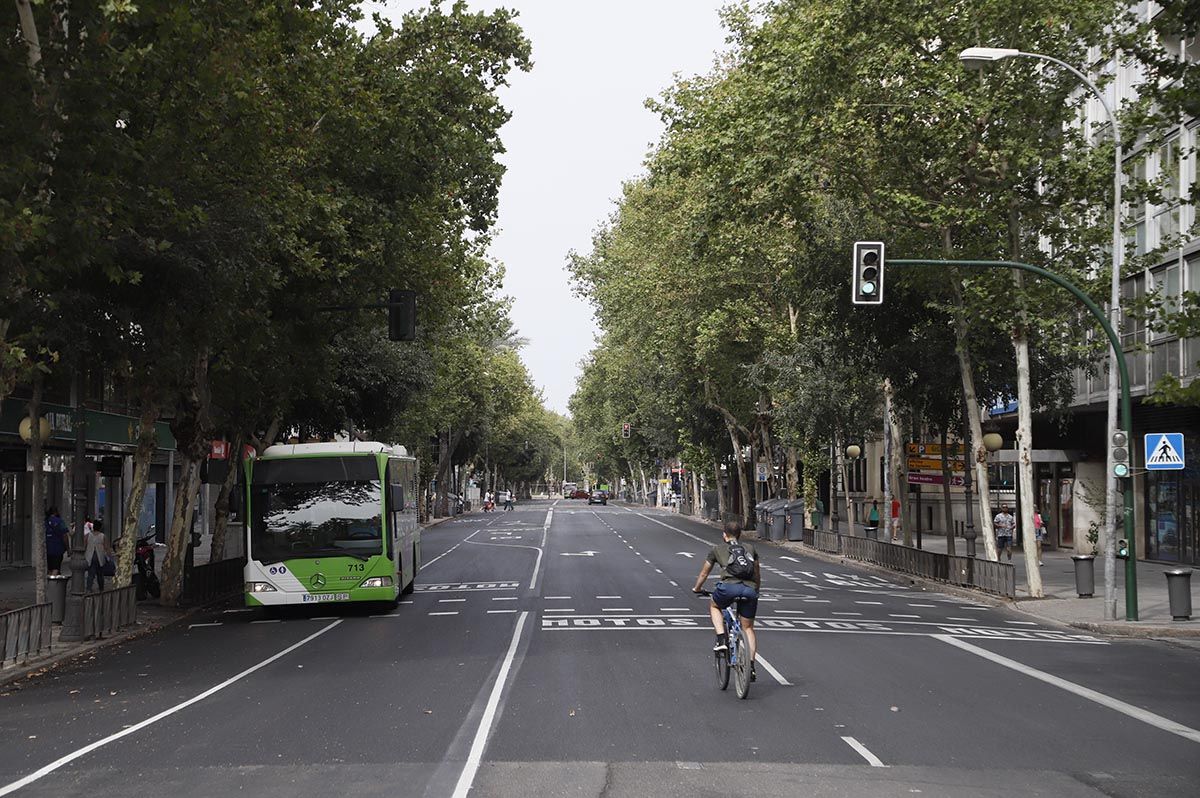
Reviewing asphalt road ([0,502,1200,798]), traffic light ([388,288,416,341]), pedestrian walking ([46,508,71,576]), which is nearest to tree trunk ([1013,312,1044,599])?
asphalt road ([0,502,1200,798])

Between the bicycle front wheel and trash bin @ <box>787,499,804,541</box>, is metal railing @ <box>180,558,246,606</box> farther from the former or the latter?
trash bin @ <box>787,499,804,541</box>

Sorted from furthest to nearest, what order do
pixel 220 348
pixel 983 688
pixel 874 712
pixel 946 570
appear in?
pixel 946 570 → pixel 220 348 → pixel 983 688 → pixel 874 712

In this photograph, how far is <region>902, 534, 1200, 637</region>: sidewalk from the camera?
1956 centimetres

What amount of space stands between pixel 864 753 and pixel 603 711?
109 inches

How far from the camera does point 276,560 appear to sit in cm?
2139

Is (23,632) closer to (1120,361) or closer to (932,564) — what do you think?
(1120,361)

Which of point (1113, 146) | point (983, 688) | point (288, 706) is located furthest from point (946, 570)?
point (288, 706)

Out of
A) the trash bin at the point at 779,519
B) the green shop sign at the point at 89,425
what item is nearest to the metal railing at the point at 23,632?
the green shop sign at the point at 89,425

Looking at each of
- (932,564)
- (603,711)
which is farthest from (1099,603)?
(603,711)

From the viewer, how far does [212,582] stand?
25.5 meters

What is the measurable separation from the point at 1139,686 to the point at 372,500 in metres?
13.0

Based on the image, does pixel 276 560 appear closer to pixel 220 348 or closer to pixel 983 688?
pixel 220 348

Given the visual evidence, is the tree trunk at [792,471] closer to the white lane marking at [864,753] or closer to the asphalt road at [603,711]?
the asphalt road at [603,711]

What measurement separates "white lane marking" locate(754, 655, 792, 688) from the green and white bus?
854 centimetres
